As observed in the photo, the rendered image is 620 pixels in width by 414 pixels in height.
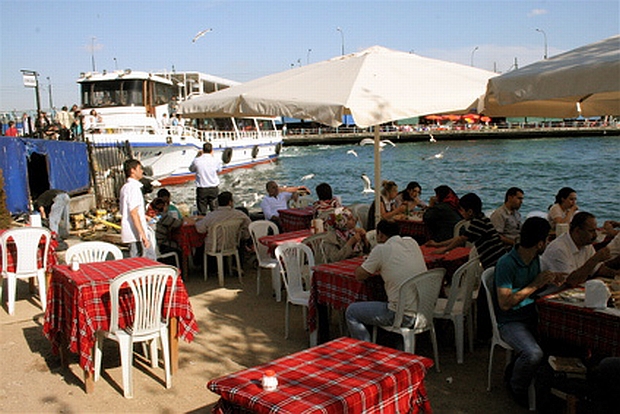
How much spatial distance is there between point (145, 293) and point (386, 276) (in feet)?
5.70

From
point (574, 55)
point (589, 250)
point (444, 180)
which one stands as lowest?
point (444, 180)

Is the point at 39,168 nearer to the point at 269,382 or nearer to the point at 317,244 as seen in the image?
the point at 317,244

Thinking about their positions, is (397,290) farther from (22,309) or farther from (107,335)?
(22,309)

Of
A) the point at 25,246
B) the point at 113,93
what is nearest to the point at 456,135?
the point at 113,93

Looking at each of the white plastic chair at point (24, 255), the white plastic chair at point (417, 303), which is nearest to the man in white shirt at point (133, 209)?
the white plastic chair at point (24, 255)

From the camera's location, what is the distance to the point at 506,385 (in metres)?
4.37

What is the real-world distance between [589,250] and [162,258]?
535cm

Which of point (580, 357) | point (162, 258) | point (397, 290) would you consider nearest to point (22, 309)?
point (162, 258)

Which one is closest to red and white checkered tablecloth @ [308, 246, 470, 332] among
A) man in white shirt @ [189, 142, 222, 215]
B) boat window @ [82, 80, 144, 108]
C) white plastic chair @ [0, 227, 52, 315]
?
white plastic chair @ [0, 227, 52, 315]

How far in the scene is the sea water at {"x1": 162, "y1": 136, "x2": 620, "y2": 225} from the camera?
25.5m

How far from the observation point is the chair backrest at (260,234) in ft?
23.8

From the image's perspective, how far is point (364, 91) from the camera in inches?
203

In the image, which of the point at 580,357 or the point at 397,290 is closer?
the point at 580,357

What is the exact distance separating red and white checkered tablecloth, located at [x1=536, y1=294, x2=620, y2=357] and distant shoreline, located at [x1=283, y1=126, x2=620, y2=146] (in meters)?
58.9
